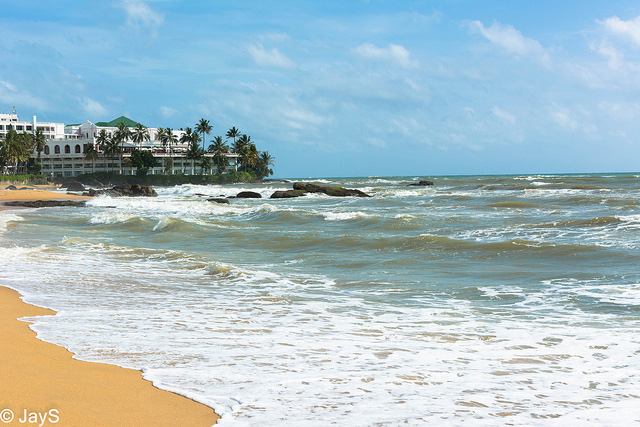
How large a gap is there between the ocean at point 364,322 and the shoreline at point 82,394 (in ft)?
0.62

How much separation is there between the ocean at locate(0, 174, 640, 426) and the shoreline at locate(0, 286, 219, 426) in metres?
0.19

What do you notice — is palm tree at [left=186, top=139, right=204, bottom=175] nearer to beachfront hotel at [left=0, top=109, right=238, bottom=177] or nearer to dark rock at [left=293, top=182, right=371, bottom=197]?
beachfront hotel at [left=0, top=109, right=238, bottom=177]

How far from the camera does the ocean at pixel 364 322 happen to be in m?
4.20

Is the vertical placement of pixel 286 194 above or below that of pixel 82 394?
above

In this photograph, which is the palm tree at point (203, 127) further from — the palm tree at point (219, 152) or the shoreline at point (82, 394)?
the shoreline at point (82, 394)

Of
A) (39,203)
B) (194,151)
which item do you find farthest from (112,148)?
(39,203)

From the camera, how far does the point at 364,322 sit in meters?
7.14

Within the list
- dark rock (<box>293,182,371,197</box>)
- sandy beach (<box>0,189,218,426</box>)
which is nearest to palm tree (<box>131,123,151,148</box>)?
dark rock (<box>293,182,371,197</box>)

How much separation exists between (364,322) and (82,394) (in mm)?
3903

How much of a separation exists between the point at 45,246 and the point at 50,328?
1013 cm

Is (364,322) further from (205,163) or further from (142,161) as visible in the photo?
(205,163)

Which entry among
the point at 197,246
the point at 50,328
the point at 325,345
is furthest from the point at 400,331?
the point at 197,246

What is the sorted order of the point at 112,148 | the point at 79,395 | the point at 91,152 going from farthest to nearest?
1. the point at 91,152
2. the point at 112,148
3. the point at 79,395

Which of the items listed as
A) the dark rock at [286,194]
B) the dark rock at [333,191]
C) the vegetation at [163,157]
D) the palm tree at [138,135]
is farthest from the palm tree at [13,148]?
the dark rock at [286,194]
